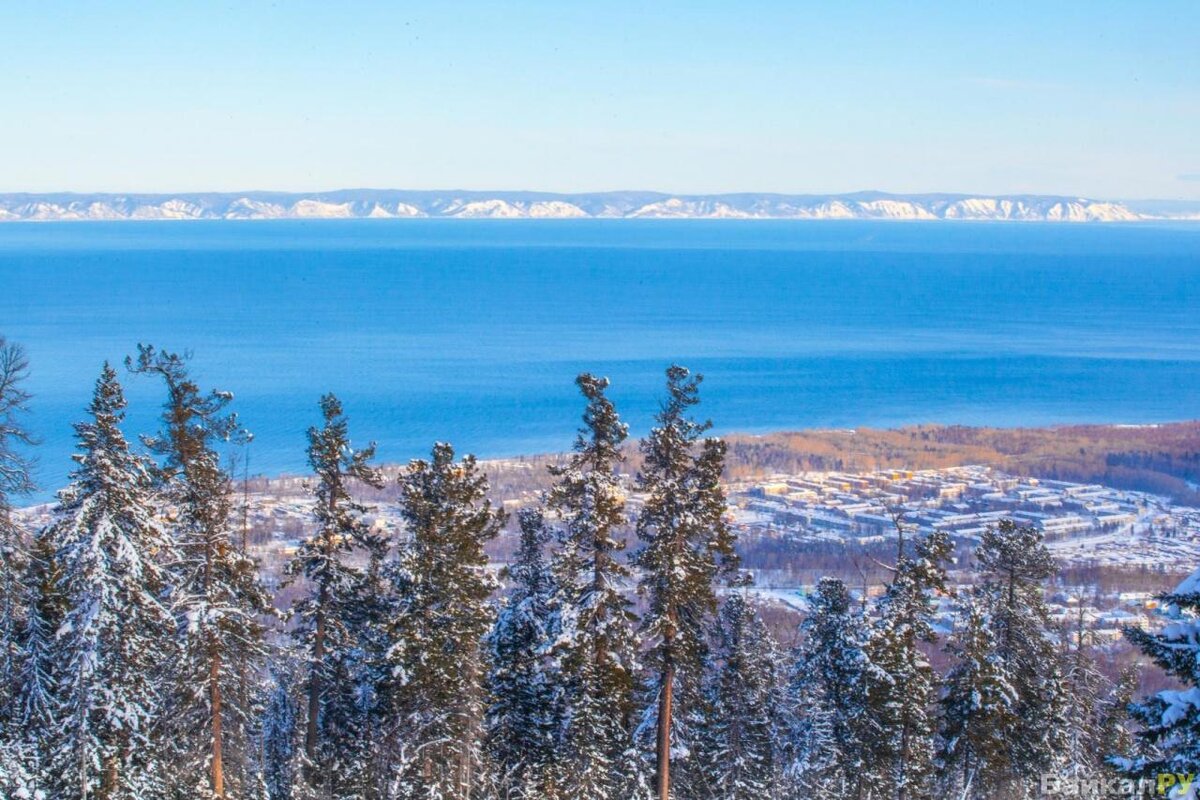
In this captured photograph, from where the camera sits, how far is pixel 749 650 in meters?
25.0

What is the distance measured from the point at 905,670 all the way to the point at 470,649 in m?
8.43

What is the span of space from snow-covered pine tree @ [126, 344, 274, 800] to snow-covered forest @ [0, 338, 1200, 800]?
52 mm

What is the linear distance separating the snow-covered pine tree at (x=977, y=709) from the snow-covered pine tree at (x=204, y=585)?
43.5ft

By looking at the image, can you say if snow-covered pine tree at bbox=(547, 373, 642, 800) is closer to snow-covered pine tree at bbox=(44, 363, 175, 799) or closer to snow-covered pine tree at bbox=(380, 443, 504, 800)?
snow-covered pine tree at bbox=(380, 443, 504, 800)

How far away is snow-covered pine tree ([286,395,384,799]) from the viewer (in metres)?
21.8

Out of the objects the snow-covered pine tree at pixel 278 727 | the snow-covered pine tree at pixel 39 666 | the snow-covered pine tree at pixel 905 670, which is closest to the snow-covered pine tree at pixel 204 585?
the snow-covered pine tree at pixel 39 666

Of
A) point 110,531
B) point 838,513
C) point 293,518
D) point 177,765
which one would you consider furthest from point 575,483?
point 838,513

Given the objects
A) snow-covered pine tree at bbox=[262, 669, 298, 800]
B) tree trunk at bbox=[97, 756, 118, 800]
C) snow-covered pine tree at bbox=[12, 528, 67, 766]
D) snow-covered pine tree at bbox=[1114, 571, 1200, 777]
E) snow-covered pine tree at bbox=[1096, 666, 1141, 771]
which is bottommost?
snow-covered pine tree at bbox=[262, 669, 298, 800]

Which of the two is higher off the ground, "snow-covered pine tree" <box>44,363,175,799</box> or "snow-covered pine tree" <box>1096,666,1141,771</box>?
"snow-covered pine tree" <box>44,363,175,799</box>

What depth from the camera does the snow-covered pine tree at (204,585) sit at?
18516 millimetres

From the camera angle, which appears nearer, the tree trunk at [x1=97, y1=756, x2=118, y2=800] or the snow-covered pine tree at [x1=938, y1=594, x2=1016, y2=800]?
the tree trunk at [x1=97, y1=756, x2=118, y2=800]

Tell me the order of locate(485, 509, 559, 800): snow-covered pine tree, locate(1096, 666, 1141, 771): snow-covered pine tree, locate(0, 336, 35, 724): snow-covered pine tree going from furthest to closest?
locate(1096, 666, 1141, 771): snow-covered pine tree → locate(485, 509, 559, 800): snow-covered pine tree → locate(0, 336, 35, 724): snow-covered pine tree

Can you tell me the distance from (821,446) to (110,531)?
9667 centimetres

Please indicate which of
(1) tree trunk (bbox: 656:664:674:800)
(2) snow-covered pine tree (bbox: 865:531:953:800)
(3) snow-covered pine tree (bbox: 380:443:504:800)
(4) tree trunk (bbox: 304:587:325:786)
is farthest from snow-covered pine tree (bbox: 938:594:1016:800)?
(4) tree trunk (bbox: 304:587:325:786)
